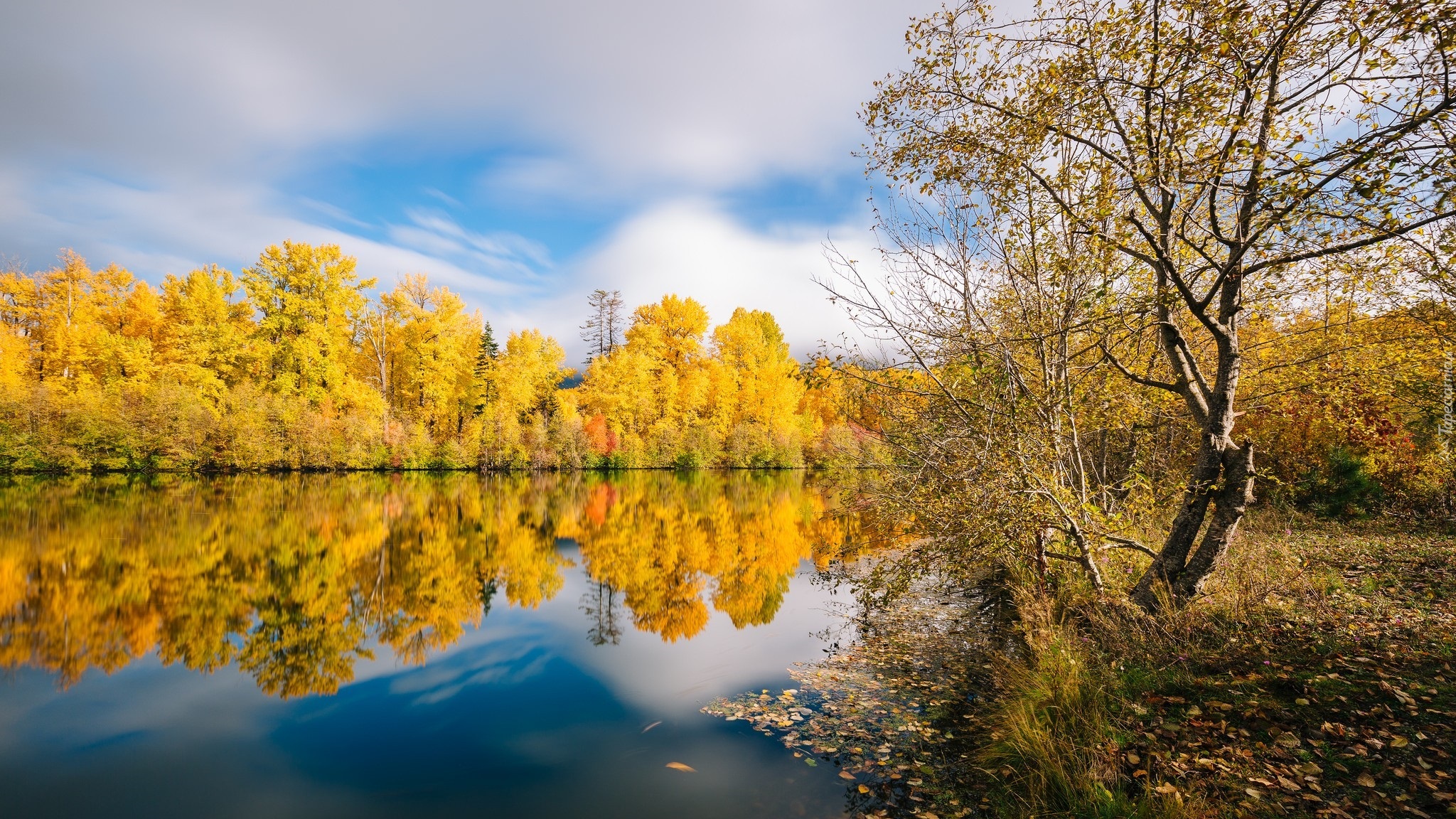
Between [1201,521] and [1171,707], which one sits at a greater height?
[1201,521]

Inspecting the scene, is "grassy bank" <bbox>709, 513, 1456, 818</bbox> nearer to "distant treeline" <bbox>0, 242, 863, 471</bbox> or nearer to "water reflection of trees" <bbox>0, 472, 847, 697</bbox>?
"water reflection of trees" <bbox>0, 472, 847, 697</bbox>

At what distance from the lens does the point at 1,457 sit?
29.2 metres

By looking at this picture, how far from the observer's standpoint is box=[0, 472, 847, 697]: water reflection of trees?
9062 millimetres

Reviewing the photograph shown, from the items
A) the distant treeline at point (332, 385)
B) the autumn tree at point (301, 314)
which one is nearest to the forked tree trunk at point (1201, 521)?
the distant treeline at point (332, 385)

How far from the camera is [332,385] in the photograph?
3519cm

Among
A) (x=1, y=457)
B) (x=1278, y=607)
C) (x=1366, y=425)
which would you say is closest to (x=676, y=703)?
(x=1278, y=607)

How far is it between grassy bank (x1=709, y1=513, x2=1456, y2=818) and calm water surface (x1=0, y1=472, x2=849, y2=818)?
2.66ft

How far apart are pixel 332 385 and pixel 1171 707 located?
4034 centimetres

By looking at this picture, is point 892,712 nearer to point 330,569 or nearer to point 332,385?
point 330,569

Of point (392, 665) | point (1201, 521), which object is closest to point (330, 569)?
point (392, 665)

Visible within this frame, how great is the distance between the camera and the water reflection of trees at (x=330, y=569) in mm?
9062

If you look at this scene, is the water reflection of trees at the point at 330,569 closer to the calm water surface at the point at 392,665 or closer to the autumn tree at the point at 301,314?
the calm water surface at the point at 392,665

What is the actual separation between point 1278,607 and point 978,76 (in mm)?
6518

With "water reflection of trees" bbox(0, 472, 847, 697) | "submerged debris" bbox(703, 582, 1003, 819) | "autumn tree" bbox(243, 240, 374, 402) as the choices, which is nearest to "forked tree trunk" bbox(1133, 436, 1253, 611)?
"submerged debris" bbox(703, 582, 1003, 819)
